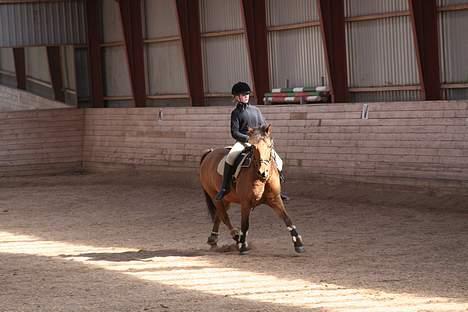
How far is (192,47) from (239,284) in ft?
46.0

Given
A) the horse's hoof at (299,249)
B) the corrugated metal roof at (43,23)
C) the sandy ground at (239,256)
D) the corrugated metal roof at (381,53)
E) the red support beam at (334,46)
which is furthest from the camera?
the corrugated metal roof at (43,23)

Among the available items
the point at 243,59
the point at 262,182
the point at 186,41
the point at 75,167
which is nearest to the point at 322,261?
the point at 262,182

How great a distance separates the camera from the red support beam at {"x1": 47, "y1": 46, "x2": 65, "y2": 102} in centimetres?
2810

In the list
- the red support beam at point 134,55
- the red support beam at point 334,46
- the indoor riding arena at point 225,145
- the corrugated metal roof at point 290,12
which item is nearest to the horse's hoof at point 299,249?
the indoor riding arena at point 225,145

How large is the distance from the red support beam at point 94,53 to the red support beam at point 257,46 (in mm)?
7200

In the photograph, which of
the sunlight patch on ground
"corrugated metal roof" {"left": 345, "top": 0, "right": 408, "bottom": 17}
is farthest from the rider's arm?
"corrugated metal roof" {"left": 345, "top": 0, "right": 408, "bottom": 17}

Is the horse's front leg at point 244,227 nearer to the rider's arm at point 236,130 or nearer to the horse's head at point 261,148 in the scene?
the horse's head at point 261,148

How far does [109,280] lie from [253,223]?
16.5 feet

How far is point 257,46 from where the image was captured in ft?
69.8

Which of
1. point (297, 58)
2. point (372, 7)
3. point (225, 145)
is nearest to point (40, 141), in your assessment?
point (225, 145)

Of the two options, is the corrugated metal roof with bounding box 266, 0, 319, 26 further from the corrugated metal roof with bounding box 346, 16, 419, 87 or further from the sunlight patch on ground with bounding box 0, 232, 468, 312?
the sunlight patch on ground with bounding box 0, 232, 468, 312

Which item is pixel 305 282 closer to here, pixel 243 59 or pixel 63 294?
pixel 63 294

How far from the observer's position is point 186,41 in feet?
78.0

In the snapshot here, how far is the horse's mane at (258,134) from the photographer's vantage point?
38.8 feet
